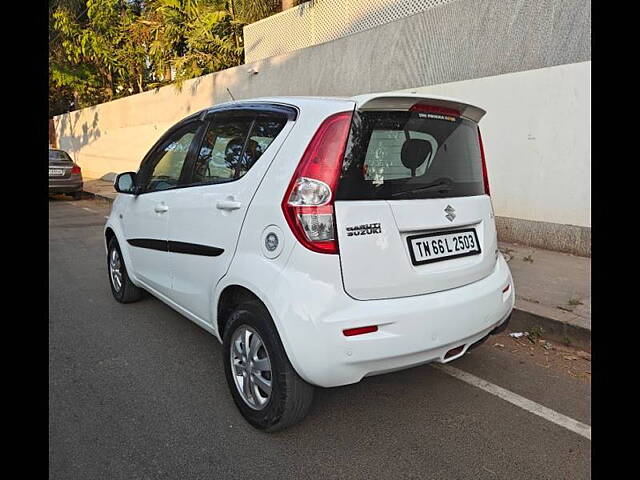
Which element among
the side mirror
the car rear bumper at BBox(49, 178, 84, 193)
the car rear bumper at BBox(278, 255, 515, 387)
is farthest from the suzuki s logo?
the car rear bumper at BBox(49, 178, 84, 193)

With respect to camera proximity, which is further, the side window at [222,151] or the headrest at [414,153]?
the side window at [222,151]

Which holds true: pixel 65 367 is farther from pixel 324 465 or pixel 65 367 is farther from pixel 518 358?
pixel 518 358

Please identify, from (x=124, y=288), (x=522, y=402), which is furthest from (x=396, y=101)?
(x=124, y=288)

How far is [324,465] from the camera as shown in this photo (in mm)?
2287

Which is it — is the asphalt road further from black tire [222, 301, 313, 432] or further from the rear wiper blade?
the rear wiper blade

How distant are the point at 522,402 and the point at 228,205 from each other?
2070 millimetres

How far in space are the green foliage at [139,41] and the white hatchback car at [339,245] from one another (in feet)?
38.1

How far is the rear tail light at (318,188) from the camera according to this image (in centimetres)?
223

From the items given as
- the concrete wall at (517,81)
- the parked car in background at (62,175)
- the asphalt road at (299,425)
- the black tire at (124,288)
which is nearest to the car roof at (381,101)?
the asphalt road at (299,425)

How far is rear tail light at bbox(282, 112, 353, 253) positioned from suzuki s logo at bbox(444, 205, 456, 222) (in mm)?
670

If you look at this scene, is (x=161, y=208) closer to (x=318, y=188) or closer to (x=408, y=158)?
(x=318, y=188)

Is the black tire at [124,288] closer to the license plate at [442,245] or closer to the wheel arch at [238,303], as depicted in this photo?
the wheel arch at [238,303]

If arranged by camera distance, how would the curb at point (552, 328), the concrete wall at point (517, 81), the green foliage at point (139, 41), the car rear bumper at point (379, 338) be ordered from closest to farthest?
the car rear bumper at point (379, 338) < the curb at point (552, 328) < the concrete wall at point (517, 81) < the green foliage at point (139, 41)
